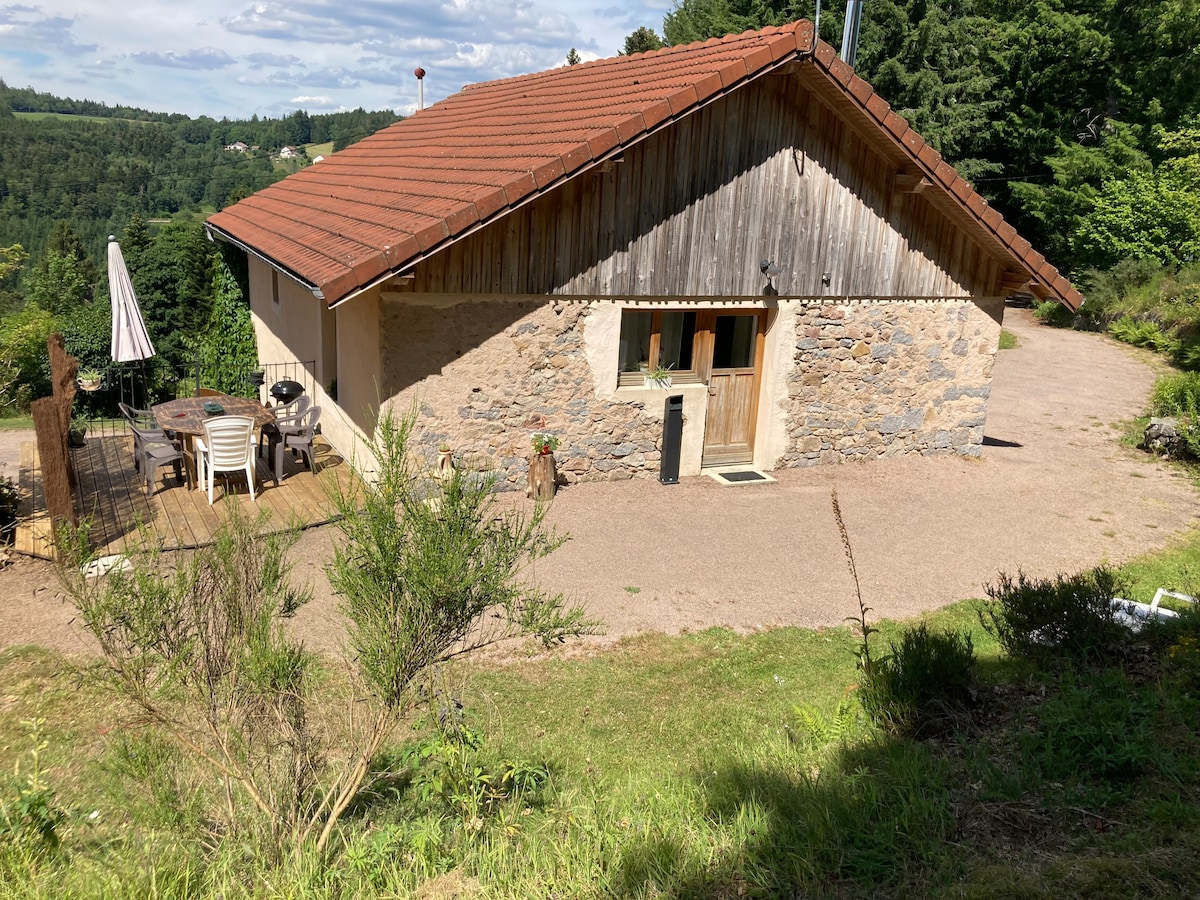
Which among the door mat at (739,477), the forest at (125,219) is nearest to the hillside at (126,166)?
the forest at (125,219)

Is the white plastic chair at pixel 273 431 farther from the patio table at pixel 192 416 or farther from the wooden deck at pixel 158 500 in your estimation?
the wooden deck at pixel 158 500

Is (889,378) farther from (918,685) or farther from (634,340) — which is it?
(918,685)

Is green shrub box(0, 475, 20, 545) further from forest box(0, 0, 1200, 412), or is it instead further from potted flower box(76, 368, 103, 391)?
potted flower box(76, 368, 103, 391)

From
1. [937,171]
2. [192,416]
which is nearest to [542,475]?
[192,416]

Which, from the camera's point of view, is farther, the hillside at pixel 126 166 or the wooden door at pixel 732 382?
the hillside at pixel 126 166

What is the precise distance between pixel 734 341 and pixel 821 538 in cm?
317

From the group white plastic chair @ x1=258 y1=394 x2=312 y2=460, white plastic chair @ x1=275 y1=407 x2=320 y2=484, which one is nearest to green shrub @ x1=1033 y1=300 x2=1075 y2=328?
white plastic chair @ x1=258 y1=394 x2=312 y2=460

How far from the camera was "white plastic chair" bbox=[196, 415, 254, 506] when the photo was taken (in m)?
9.15

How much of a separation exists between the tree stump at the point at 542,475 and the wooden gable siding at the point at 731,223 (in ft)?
6.23

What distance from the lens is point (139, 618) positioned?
12.5 feet

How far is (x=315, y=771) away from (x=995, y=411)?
1525 cm

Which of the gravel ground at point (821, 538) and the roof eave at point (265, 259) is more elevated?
the roof eave at point (265, 259)

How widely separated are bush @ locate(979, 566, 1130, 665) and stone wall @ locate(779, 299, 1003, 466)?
5867mm

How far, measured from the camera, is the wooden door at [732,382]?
11477 mm
